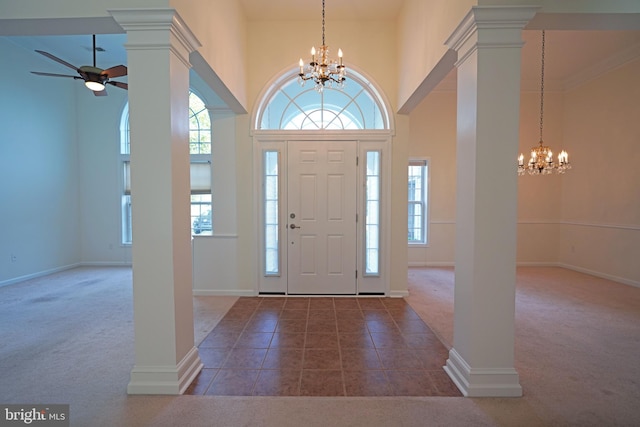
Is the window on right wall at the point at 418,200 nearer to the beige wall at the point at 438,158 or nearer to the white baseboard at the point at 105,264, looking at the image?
the beige wall at the point at 438,158

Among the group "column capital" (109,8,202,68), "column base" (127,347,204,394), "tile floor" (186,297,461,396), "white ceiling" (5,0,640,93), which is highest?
"white ceiling" (5,0,640,93)

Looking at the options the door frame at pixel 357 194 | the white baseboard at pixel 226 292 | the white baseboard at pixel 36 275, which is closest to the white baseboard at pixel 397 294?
the door frame at pixel 357 194

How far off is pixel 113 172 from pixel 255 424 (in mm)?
6523

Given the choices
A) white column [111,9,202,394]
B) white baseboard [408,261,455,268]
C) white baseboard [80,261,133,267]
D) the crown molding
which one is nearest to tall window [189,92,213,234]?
white baseboard [80,261,133,267]

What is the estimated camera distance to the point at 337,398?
2.23 meters

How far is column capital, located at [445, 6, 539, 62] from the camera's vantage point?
210 centimetres

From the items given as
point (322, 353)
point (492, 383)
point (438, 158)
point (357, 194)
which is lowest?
point (322, 353)

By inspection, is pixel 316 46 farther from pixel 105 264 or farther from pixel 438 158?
pixel 105 264

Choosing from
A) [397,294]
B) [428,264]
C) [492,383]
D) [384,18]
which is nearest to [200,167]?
[384,18]

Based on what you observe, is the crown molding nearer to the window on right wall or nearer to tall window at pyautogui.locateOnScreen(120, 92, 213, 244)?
the window on right wall

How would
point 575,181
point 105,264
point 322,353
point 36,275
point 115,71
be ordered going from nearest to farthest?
point 322,353, point 115,71, point 36,275, point 575,181, point 105,264

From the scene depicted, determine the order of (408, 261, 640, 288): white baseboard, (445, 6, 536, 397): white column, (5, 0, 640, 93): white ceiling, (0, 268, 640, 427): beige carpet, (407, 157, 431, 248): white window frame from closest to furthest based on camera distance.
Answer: (0, 268, 640, 427): beige carpet
(445, 6, 536, 397): white column
(5, 0, 640, 93): white ceiling
(408, 261, 640, 288): white baseboard
(407, 157, 431, 248): white window frame

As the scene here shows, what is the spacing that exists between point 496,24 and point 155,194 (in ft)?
8.41

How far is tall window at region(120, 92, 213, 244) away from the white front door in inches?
114
